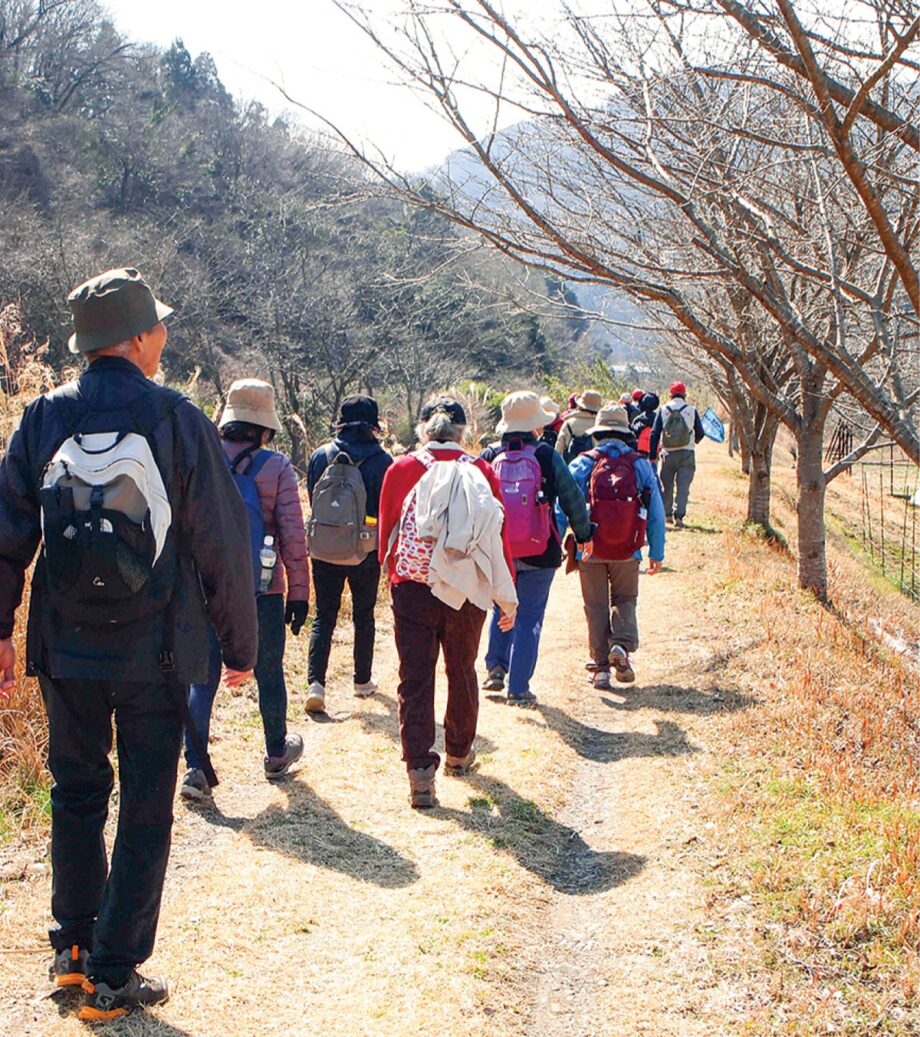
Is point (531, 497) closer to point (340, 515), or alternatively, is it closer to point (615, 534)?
point (615, 534)

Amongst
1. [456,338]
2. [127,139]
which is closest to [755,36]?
[456,338]

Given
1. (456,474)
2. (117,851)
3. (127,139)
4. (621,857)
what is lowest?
(621,857)

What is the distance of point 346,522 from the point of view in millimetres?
6359

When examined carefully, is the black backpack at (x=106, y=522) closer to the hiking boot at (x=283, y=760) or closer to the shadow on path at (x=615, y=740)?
the hiking boot at (x=283, y=760)

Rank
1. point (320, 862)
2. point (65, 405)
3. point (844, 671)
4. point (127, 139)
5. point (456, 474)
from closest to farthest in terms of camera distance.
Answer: point (65, 405)
point (320, 862)
point (456, 474)
point (844, 671)
point (127, 139)

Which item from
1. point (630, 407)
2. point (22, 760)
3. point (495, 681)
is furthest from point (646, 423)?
point (22, 760)

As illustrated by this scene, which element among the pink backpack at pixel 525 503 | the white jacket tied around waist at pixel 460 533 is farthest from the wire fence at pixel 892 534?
the white jacket tied around waist at pixel 460 533

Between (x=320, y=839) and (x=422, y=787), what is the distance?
1.93 ft

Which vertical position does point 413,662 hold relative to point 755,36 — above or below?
below

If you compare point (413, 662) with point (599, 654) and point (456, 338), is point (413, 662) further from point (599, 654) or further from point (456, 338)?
point (456, 338)

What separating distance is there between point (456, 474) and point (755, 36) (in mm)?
2186

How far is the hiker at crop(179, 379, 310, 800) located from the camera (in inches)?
202

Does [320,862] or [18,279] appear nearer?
[320,862]

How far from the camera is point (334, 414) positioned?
72.4ft
